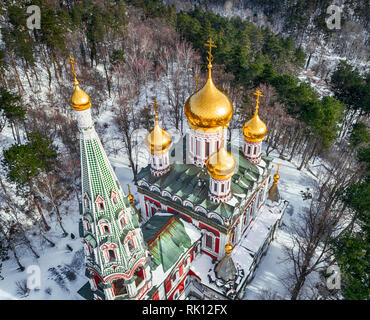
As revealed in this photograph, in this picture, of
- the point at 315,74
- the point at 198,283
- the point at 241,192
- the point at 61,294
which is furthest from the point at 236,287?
the point at 315,74

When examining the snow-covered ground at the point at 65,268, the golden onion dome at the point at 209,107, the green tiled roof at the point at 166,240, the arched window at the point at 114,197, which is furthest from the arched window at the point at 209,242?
the arched window at the point at 114,197

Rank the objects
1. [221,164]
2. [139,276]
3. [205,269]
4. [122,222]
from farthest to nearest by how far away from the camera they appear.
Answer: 1. [205,269]
2. [221,164]
3. [139,276]
4. [122,222]

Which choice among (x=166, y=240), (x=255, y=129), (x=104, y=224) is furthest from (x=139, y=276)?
(x=255, y=129)

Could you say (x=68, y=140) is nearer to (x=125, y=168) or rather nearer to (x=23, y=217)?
(x=125, y=168)

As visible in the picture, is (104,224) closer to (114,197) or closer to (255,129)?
(114,197)

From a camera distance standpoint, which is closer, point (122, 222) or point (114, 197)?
point (114, 197)

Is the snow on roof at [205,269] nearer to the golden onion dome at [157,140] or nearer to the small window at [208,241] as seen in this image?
the small window at [208,241]
